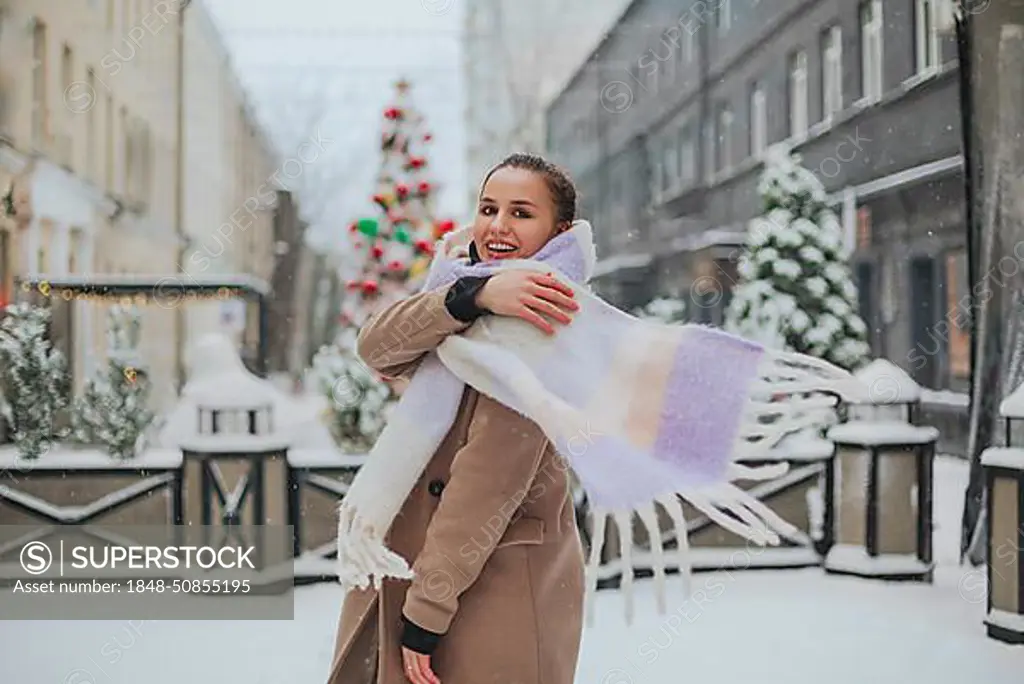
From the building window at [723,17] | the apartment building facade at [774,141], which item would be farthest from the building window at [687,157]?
the building window at [723,17]

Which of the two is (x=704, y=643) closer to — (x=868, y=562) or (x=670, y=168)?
(x=868, y=562)

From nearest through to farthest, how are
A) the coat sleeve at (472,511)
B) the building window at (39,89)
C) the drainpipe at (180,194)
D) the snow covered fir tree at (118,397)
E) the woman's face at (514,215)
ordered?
the coat sleeve at (472,511) → the woman's face at (514,215) → the building window at (39,89) → the snow covered fir tree at (118,397) → the drainpipe at (180,194)

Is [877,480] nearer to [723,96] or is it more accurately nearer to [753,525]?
[723,96]

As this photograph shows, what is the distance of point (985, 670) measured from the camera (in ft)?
12.0

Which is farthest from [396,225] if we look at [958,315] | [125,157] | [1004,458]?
[1004,458]

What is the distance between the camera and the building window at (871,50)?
15.5ft

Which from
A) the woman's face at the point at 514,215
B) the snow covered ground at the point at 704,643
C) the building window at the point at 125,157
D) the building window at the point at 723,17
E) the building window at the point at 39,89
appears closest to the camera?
the woman's face at the point at 514,215

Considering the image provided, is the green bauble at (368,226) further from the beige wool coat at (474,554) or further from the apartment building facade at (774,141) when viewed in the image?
the beige wool coat at (474,554)

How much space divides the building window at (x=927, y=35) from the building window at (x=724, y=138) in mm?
1178

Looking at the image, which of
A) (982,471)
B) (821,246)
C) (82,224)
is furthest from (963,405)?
(82,224)

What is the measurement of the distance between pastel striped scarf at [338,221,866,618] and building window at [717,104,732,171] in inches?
164

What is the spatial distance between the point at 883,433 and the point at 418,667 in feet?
12.2

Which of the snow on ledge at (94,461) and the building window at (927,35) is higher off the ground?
the building window at (927,35)

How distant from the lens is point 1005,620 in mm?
3867
